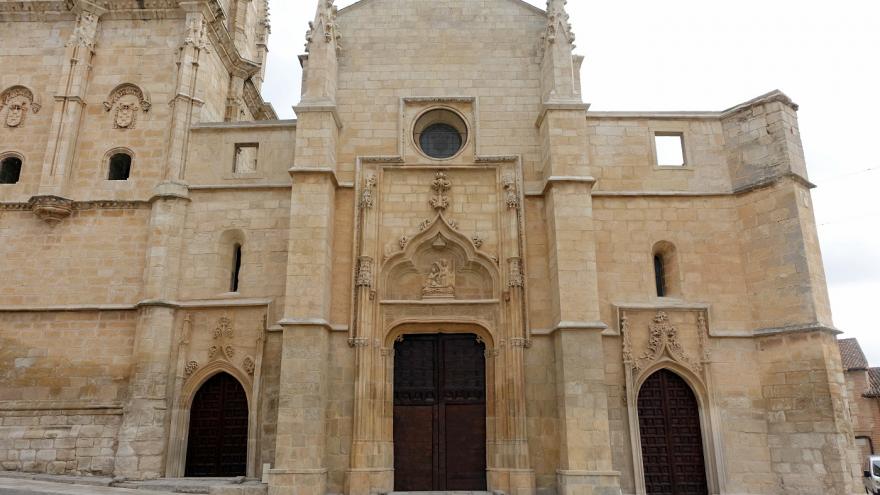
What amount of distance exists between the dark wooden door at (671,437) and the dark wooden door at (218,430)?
888 centimetres

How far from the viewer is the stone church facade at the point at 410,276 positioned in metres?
13.1

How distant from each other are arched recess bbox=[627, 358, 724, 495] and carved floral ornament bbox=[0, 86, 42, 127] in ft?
54.4

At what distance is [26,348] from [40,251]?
7.68ft

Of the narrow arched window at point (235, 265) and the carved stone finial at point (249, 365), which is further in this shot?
the narrow arched window at point (235, 265)

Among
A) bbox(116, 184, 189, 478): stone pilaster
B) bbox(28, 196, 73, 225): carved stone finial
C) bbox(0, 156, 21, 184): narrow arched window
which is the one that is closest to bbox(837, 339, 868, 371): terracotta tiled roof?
bbox(116, 184, 189, 478): stone pilaster

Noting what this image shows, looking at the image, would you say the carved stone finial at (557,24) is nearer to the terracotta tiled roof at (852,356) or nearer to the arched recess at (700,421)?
the arched recess at (700,421)

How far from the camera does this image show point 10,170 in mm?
16125

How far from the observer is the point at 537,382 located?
13.4 meters

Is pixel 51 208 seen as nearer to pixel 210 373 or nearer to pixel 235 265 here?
pixel 235 265

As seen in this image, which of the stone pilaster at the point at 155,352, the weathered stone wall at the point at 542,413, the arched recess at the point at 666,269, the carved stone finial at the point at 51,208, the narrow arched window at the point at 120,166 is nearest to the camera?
the weathered stone wall at the point at 542,413

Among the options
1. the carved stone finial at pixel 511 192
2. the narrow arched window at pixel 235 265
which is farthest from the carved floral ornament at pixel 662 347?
the narrow arched window at pixel 235 265

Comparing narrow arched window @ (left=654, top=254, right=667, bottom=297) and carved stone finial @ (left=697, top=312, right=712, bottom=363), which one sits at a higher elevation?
narrow arched window @ (left=654, top=254, right=667, bottom=297)

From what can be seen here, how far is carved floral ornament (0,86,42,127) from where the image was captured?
52.8 feet

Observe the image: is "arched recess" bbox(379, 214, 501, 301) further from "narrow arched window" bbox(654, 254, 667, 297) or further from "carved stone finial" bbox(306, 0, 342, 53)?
"carved stone finial" bbox(306, 0, 342, 53)
